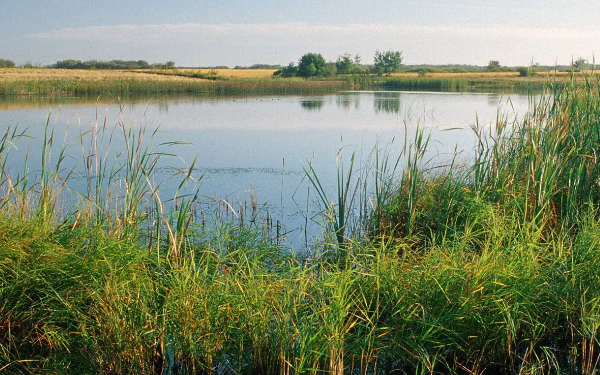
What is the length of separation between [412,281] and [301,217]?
3.10 metres

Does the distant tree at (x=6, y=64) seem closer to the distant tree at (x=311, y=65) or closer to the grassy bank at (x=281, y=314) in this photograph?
the distant tree at (x=311, y=65)

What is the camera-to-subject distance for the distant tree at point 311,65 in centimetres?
5897

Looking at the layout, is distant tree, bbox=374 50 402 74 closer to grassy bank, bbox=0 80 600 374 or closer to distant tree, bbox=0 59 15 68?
distant tree, bbox=0 59 15 68

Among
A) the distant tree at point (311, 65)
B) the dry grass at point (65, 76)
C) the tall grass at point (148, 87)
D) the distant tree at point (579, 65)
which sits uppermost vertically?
the distant tree at point (311, 65)

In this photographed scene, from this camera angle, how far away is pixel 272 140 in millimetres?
12289

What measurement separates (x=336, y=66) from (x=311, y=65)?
8766 mm

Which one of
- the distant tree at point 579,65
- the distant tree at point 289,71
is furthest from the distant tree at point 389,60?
the distant tree at point 579,65

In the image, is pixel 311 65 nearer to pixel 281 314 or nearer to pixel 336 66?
pixel 336 66

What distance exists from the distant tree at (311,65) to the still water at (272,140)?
39178mm

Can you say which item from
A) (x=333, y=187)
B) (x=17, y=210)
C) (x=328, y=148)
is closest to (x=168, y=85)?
(x=328, y=148)

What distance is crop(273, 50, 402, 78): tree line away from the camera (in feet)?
194

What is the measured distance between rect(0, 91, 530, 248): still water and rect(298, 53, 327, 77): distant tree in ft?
129

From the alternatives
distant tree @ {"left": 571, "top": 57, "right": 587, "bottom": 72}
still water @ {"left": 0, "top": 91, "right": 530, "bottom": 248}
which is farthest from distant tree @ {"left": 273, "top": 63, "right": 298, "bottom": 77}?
distant tree @ {"left": 571, "top": 57, "right": 587, "bottom": 72}

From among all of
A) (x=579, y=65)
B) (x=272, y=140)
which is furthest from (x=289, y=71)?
(x=579, y=65)
